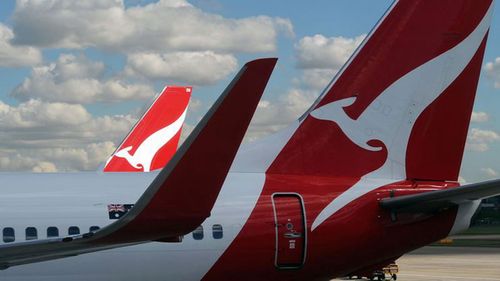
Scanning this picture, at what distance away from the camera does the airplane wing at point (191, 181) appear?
8.77 m

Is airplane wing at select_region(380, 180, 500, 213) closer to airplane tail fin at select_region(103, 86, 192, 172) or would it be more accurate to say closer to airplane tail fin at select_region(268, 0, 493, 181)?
airplane tail fin at select_region(268, 0, 493, 181)

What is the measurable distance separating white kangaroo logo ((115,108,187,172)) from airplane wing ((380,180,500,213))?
16.6 meters

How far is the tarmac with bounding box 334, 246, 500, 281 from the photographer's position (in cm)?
3456

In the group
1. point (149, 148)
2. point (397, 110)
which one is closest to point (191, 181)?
point (397, 110)

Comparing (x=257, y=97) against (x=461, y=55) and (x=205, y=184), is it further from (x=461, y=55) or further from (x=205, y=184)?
(x=461, y=55)

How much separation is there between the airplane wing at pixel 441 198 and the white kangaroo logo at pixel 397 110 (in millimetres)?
668

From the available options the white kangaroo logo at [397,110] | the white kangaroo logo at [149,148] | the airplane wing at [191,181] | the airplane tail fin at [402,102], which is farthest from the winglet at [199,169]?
the white kangaroo logo at [149,148]

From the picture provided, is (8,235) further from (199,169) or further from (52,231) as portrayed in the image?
(199,169)

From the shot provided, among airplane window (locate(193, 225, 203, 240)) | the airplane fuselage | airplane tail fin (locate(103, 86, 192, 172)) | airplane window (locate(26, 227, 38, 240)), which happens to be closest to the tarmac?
airplane tail fin (locate(103, 86, 192, 172))

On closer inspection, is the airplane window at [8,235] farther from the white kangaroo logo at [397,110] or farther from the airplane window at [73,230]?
the white kangaroo logo at [397,110]

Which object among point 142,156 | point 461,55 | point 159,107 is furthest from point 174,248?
point 159,107

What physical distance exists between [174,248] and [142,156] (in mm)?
18153

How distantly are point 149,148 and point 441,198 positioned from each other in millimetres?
19640

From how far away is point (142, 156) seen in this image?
Result: 104 ft
